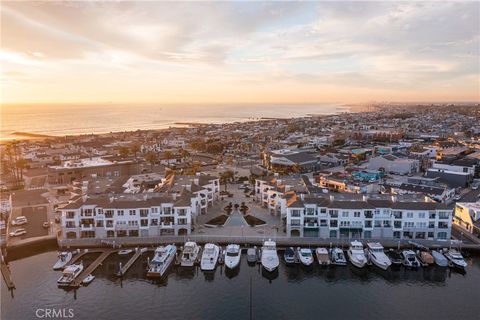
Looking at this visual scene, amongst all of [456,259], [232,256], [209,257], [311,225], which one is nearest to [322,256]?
[311,225]

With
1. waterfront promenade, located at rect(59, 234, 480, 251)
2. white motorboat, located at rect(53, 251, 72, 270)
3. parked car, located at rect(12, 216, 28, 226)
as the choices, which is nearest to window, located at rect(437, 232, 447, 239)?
waterfront promenade, located at rect(59, 234, 480, 251)

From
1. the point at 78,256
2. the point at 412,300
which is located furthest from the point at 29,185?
the point at 412,300

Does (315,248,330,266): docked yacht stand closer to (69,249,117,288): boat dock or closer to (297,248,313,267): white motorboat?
(297,248,313,267): white motorboat

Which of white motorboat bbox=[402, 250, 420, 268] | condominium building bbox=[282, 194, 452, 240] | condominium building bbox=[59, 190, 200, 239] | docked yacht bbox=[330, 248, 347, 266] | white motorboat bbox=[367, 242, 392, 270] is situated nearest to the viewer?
white motorboat bbox=[367, 242, 392, 270]

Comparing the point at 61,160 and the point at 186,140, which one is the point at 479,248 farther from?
the point at 186,140

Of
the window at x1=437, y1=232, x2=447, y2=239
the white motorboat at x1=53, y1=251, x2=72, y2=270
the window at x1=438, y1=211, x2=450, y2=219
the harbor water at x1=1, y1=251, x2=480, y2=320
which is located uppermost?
the window at x1=438, y1=211, x2=450, y2=219

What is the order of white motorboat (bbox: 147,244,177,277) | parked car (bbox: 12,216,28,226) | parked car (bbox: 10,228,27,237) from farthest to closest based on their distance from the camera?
parked car (bbox: 12,216,28,226), parked car (bbox: 10,228,27,237), white motorboat (bbox: 147,244,177,277)

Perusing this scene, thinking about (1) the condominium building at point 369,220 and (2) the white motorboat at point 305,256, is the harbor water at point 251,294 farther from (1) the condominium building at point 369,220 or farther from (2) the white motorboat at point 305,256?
(1) the condominium building at point 369,220
